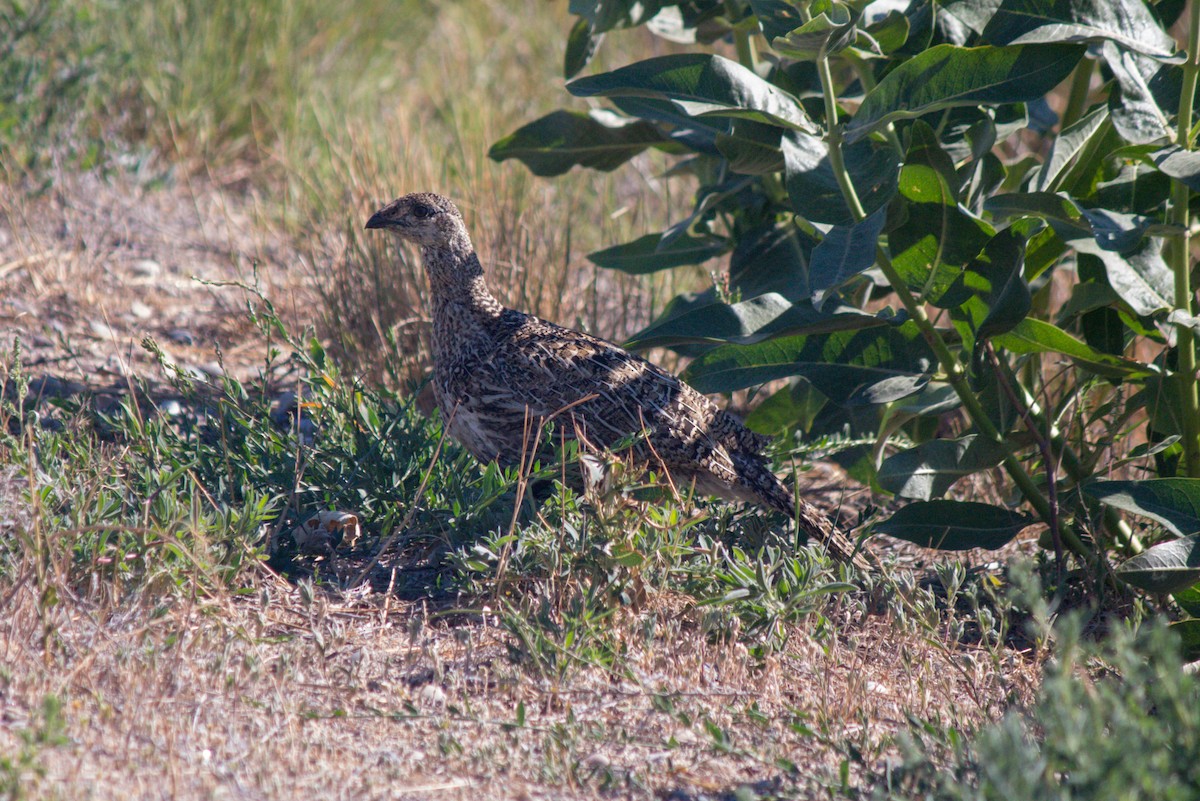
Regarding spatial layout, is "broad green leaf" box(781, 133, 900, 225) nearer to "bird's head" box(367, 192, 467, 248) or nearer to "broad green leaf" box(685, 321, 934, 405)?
"broad green leaf" box(685, 321, 934, 405)

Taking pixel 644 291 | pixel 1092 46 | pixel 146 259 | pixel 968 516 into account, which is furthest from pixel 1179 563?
pixel 146 259

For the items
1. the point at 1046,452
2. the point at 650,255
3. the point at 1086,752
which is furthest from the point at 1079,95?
the point at 1086,752

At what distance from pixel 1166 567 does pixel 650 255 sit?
2.24m

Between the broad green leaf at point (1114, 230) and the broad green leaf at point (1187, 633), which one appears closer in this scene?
the broad green leaf at point (1114, 230)

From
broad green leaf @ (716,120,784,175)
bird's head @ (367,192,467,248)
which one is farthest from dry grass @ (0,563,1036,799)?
bird's head @ (367,192,467,248)

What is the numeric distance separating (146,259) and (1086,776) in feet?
18.9

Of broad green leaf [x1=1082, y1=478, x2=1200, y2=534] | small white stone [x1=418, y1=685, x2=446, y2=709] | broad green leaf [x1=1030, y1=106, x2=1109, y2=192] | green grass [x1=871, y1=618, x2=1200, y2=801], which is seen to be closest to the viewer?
green grass [x1=871, y1=618, x2=1200, y2=801]

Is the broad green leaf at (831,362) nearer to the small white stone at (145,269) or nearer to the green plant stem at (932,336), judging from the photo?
the green plant stem at (932,336)

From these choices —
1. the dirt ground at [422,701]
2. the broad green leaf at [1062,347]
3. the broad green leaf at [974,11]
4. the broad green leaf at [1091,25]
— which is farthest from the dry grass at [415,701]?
the broad green leaf at [974,11]

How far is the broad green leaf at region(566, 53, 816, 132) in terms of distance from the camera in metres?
3.34

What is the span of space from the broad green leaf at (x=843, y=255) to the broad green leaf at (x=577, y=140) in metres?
1.51

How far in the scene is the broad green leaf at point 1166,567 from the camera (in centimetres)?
333

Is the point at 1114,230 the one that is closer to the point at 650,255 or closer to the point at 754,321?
the point at 754,321

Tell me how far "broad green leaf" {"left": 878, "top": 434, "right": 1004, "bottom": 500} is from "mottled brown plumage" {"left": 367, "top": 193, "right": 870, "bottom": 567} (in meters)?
0.34
